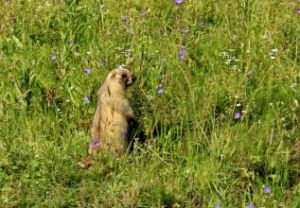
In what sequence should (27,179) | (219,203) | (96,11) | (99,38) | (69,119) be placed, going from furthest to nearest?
(96,11) → (99,38) → (69,119) → (27,179) → (219,203)

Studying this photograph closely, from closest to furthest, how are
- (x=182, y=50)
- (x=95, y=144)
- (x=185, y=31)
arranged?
(x=95, y=144), (x=182, y=50), (x=185, y=31)

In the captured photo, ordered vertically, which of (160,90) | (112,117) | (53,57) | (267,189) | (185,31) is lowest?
(267,189)

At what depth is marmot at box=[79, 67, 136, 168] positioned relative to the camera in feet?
16.1

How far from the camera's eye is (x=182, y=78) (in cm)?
550

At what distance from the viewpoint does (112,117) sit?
5.04m

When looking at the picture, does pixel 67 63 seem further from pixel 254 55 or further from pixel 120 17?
pixel 254 55

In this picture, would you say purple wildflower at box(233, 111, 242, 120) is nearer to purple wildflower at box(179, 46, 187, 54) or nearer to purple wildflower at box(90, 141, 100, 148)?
purple wildflower at box(179, 46, 187, 54)

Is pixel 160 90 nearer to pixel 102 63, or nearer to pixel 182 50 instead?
pixel 182 50

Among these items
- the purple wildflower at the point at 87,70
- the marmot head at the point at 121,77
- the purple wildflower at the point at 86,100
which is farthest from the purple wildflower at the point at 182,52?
the purple wildflower at the point at 86,100

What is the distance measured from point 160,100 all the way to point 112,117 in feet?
1.46

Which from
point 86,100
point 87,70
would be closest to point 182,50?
point 87,70

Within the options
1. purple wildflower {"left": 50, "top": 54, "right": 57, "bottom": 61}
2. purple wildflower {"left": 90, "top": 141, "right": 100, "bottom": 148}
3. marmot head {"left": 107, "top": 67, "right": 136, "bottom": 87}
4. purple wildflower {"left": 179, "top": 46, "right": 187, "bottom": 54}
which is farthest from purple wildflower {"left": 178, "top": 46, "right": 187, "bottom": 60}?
purple wildflower {"left": 90, "top": 141, "right": 100, "bottom": 148}

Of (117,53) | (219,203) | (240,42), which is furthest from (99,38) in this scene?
(219,203)

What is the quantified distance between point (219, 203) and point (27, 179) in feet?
4.06
